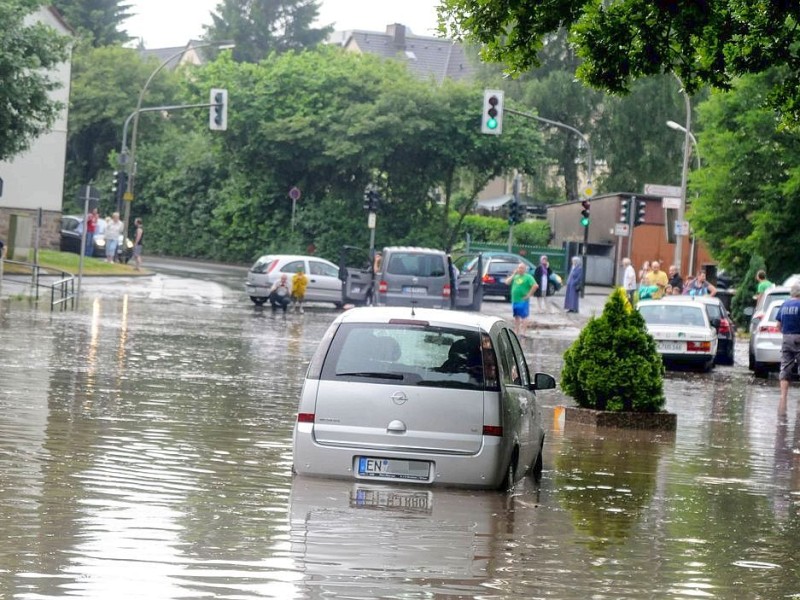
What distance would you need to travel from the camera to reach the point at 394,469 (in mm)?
11469

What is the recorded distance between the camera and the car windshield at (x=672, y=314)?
29989 mm

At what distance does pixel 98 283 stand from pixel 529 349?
19152 millimetres

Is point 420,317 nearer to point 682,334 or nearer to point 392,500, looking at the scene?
point 392,500

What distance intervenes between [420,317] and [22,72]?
33224 millimetres

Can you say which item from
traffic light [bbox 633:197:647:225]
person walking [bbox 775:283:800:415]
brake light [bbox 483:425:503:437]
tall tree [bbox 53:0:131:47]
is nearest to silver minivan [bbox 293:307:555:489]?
brake light [bbox 483:425:503:437]

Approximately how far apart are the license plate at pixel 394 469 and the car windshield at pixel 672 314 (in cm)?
1893

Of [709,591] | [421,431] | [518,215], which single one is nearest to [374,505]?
[421,431]

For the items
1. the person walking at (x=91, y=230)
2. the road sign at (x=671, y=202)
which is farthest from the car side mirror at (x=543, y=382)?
the person walking at (x=91, y=230)

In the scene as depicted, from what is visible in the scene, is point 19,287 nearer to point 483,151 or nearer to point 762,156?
point 762,156

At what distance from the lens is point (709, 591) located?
333 inches

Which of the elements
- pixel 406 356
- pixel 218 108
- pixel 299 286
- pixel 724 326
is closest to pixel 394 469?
pixel 406 356

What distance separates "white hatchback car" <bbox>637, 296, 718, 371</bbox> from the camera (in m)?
29.1

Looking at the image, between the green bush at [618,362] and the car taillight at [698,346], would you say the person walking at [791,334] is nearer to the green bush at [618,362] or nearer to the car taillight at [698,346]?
the green bush at [618,362]

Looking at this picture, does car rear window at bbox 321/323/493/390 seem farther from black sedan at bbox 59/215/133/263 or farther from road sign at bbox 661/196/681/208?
black sedan at bbox 59/215/133/263
